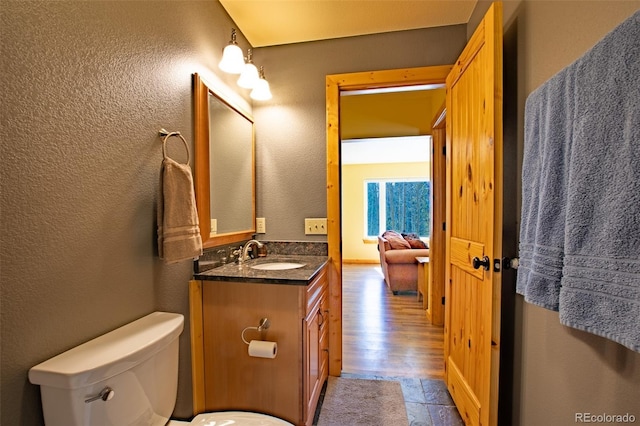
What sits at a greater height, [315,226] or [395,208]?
[395,208]

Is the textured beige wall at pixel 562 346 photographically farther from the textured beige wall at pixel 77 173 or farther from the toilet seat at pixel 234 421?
the textured beige wall at pixel 77 173

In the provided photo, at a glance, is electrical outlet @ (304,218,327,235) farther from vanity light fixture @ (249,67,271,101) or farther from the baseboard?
the baseboard

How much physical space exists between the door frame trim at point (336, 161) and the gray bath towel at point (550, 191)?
1200mm

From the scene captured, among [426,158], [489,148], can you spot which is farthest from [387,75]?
[426,158]

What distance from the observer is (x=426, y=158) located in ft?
19.4

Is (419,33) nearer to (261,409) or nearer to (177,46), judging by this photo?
(177,46)

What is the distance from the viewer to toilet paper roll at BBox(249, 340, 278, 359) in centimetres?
127

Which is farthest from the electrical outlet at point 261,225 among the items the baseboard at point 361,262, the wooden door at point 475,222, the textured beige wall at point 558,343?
the baseboard at point 361,262

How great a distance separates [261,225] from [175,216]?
996 mm

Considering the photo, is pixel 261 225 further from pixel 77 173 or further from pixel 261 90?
pixel 77 173

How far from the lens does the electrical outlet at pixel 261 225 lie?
2080 millimetres

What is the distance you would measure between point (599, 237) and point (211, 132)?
1.69m

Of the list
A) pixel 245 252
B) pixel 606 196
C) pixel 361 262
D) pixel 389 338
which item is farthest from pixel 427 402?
pixel 361 262

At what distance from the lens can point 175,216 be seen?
110cm
